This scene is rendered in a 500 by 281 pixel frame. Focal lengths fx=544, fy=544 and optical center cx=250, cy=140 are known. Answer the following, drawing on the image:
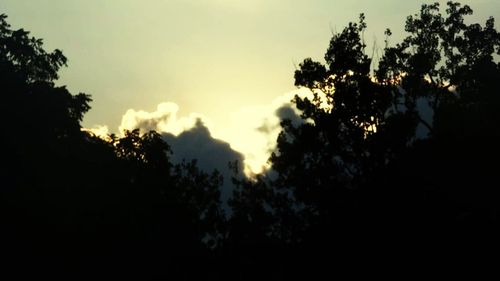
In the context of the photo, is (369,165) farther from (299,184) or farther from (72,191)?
(72,191)

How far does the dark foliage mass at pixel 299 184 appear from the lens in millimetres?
38469

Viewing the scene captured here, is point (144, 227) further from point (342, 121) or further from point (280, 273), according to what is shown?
point (342, 121)

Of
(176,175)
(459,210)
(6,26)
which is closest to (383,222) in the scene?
(459,210)

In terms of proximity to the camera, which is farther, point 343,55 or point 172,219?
point 172,219

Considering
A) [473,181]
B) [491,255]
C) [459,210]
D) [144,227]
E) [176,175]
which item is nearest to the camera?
[491,255]

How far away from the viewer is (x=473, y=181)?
140 ft

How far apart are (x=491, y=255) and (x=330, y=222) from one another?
52.1 feet

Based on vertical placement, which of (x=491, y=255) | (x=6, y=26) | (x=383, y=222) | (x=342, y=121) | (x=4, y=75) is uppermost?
(x=6, y=26)

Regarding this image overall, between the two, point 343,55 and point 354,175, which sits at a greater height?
point 343,55

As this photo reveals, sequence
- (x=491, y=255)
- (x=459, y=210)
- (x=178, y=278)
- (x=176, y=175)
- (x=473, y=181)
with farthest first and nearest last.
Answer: (x=176, y=175), (x=178, y=278), (x=473, y=181), (x=459, y=210), (x=491, y=255)

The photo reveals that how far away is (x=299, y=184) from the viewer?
46.3 m


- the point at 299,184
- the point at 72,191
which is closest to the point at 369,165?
the point at 299,184

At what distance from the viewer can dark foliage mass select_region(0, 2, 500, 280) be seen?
3847cm

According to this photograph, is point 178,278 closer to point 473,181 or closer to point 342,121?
point 342,121
